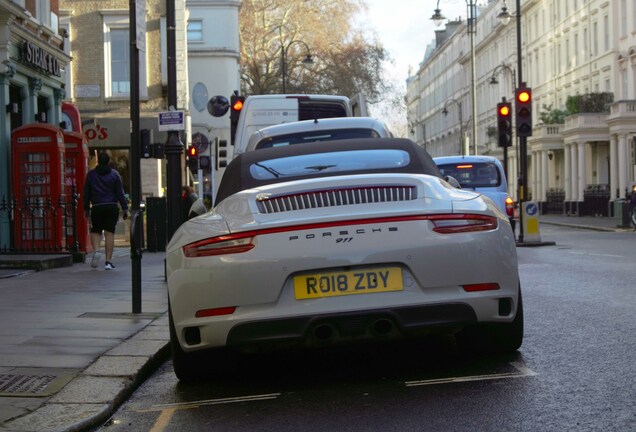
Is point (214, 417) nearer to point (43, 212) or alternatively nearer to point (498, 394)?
point (498, 394)

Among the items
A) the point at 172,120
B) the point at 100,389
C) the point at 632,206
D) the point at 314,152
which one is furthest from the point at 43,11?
the point at 632,206

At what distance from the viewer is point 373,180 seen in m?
6.26

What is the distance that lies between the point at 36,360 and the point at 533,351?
3283mm

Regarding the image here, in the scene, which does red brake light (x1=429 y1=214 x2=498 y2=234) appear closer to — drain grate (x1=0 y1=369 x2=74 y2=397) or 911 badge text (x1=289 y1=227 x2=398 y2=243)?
911 badge text (x1=289 y1=227 x2=398 y2=243)

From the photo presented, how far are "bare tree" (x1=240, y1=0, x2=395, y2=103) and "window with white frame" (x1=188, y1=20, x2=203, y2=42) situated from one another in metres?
5.65

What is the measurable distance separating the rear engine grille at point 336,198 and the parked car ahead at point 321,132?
5615mm

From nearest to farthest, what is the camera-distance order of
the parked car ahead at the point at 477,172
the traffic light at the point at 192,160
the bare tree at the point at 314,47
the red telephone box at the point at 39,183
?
1. the red telephone box at the point at 39,183
2. the parked car ahead at the point at 477,172
3. the traffic light at the point at 192,160
4. the bare tree at the point at 314,47

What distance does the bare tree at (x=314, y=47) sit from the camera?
2366 inches

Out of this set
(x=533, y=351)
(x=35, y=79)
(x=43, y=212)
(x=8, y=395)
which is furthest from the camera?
(x=35, y=79)

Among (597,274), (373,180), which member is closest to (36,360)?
(373,180)

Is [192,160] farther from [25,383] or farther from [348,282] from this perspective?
[348,282]

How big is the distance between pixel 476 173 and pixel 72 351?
16.0 meters

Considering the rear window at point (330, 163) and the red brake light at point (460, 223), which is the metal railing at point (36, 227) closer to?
the rear window at point (330, 163)

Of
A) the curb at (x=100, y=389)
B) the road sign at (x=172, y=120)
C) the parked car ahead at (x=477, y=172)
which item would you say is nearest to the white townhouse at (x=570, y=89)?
the parked car ahead at (x=477, y=172)
